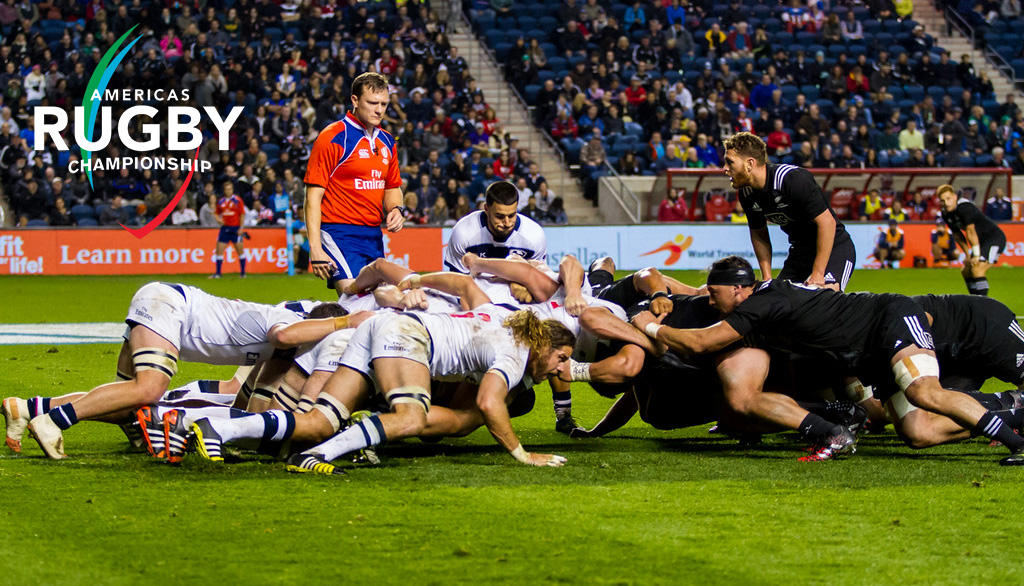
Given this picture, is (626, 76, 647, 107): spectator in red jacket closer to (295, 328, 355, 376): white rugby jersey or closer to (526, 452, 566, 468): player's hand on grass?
(295, 328, 355, 376): white rugby jersey

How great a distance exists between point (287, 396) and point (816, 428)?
3.14m

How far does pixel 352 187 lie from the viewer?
8805mm

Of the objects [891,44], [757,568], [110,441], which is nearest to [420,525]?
[757,568]

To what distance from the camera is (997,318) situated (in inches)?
300

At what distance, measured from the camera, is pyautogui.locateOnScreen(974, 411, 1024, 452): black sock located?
6762mm

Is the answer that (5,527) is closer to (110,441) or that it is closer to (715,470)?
(110,441)

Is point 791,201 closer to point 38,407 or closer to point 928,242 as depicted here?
point 38,407

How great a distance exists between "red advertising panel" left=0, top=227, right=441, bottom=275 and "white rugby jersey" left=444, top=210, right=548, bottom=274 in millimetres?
15483

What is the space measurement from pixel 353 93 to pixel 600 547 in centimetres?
486

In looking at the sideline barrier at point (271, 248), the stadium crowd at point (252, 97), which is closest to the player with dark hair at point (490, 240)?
the sideline barrier at point (271, 248)

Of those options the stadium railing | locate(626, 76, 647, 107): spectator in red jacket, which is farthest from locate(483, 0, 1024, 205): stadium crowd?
the stadium railing

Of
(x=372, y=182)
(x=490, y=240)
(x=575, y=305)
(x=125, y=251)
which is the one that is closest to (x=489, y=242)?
(x=490, y=240)

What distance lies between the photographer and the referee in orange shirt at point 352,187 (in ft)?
28.3

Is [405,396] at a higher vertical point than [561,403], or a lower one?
higher
